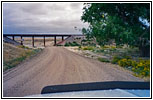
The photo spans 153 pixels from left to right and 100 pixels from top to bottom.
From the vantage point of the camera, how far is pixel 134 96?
3977mm

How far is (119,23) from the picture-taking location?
1788 centimetres

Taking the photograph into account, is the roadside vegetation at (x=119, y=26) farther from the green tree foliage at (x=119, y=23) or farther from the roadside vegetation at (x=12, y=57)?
the roadside vegetation at (x=12, y=57)

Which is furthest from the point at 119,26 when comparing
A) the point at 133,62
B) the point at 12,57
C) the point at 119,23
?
the point at 12,57

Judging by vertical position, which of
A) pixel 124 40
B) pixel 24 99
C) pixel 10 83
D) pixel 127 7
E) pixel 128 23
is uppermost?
pixel 127 7

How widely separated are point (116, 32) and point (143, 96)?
1239 cm

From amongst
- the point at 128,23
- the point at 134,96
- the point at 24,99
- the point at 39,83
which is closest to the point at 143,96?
the point at 134,96

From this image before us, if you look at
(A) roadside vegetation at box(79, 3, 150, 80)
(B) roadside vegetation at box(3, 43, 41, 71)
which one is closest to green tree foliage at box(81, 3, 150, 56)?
(A) roadside vegetation at box(79, 3, 150, 80)

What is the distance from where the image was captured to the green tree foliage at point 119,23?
1662 cm

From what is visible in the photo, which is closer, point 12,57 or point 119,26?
point 119,26

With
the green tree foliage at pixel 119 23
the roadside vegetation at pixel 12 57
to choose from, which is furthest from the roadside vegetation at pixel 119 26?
the roadside vegetation at pixel 12 57

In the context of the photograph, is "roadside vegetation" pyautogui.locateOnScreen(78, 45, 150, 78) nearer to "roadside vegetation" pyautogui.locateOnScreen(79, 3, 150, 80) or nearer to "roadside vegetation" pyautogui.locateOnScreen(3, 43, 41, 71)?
"roadside vegetation" pyautogui.locateOnScreen(79, 3, 150, 80)

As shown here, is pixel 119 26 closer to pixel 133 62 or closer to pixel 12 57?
pixel 133 62

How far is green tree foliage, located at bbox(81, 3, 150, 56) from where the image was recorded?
16625mm

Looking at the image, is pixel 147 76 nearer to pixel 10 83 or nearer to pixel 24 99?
pixel 10 83
